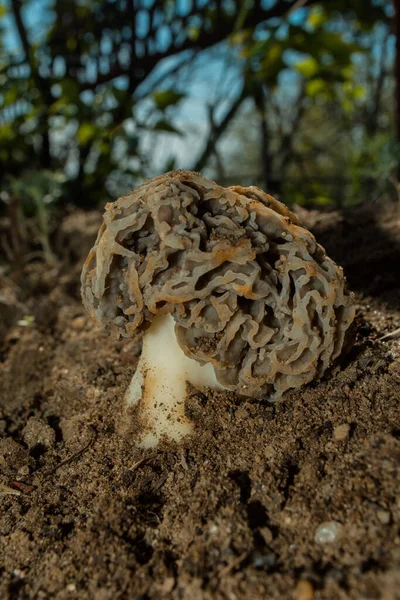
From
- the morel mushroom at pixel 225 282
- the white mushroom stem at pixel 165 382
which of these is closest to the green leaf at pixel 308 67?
the morel mushroom at pixel 225 282

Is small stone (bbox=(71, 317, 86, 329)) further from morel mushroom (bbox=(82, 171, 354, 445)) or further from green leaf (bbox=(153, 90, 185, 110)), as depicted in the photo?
green leaf (bbox=(153, 90, 185, 110))

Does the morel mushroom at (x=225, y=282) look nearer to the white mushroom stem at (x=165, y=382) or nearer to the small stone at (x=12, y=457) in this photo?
the white mushroom stem at (x=165, y=382)

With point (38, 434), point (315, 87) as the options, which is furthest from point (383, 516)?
point (315, 87)

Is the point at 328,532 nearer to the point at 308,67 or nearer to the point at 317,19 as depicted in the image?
the point at 308,67

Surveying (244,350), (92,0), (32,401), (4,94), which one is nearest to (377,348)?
(244,350)

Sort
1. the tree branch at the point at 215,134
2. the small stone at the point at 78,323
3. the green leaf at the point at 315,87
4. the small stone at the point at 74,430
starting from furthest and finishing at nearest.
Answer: the tree branch at the point at 215,134 < the green leaf at the point at 315,87 < the small stone at the point at 78,323 < the small stone at the point at 74,430

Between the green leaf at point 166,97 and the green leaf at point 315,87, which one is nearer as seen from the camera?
the green leaf at point 166,97
